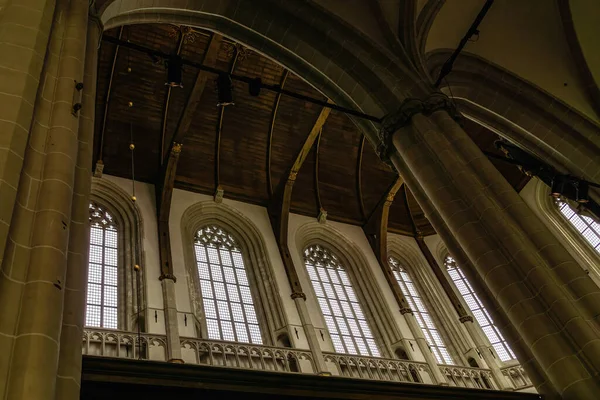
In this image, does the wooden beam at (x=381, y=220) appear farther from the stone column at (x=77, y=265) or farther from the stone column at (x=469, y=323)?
the stone column at (x=77, y=265)

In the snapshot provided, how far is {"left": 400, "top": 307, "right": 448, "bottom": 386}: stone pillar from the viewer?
1176cm

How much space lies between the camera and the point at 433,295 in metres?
14.7

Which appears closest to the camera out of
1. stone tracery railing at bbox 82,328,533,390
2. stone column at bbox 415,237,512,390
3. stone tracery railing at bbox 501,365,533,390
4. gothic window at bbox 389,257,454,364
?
stone tracery railing at bbox 82,328,533,390

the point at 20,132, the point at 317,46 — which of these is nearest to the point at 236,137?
the point at 317,46

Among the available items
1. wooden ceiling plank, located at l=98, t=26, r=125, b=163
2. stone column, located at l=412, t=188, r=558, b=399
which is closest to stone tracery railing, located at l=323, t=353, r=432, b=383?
stone column, located at l=412, t=188, r=558, b=399

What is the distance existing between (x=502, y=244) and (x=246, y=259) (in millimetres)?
7985

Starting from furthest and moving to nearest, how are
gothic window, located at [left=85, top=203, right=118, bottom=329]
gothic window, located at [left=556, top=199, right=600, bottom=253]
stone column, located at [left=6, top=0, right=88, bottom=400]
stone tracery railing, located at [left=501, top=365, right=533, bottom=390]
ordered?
gothic window, located at [left=556, top=199, right=600, bottom=253] < stone tracery railing, located at [left=501, top=365, right=533, bottom=390] < gothic window, located at [left=85, top=203, right=118, bottom=329] < stone column, located at [left=6, top=0, right=88, bottom=400]

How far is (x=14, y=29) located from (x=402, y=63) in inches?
234

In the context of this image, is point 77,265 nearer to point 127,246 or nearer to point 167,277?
point 167,277

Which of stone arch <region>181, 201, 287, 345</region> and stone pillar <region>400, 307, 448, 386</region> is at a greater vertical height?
stone arch <region>181, 201, 287, 345</region>

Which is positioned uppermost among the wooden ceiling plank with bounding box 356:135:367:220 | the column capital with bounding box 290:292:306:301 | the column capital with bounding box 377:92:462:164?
the wooden ceiling plank with bounding box 356:135:367:220

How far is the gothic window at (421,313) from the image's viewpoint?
13227 mm

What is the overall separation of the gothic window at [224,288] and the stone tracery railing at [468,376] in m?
4.27

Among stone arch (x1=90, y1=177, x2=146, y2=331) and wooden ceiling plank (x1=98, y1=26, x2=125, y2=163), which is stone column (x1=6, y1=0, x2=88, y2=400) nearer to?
stone arch (x1=90, y1=177, x2=146, y2=331)
